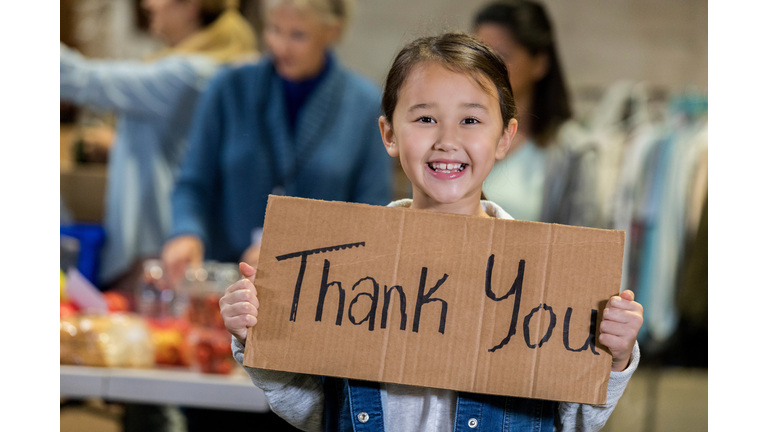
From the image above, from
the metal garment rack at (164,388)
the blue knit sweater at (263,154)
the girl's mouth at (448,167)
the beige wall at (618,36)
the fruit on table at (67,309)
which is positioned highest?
the beige wall at (618,36)

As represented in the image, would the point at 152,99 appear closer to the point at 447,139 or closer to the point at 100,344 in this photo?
the point at 100,344

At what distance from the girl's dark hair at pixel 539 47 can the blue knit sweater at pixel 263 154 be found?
0.59 meters

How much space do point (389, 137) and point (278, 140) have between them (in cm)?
154

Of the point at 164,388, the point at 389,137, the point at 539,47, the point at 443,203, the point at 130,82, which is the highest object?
the point at 539,47

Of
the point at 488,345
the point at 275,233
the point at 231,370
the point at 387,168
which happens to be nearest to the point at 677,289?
the point at 387,168

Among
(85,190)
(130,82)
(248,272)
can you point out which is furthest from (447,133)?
(85,190)

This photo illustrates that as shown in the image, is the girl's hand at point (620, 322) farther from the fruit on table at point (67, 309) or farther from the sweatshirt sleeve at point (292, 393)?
the fruit on table at point (67, 309)

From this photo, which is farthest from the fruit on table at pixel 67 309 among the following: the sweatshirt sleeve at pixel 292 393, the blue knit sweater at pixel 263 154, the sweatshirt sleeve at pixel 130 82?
the sweatshirt sleeve at pixel 292 393

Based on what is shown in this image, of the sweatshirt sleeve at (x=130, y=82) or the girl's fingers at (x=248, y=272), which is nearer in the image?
the girl's fingers at (x=248, y=272)

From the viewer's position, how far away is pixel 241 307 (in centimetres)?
84

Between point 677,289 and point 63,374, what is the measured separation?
7.57ft

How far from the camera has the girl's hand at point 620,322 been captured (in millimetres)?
806

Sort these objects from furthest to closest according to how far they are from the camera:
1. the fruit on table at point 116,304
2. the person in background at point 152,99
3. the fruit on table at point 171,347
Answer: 1. the person in background at point 152,99
2. the fruit on table at point 116,304
3. the fruit on table at point 171,347

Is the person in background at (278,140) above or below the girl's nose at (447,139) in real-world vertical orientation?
above
